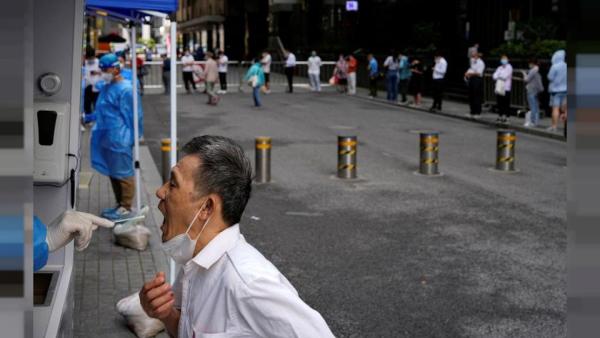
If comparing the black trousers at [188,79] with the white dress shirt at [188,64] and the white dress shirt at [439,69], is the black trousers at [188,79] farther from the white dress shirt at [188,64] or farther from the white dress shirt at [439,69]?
the white dress shirt at [439,69]

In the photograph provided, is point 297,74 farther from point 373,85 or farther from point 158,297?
point 158,297

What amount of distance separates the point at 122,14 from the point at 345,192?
4.68 m

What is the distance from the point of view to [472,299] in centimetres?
714

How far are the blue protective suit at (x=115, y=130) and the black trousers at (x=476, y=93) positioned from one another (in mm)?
16794

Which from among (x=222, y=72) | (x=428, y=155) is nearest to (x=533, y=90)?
(x=428, y=155)

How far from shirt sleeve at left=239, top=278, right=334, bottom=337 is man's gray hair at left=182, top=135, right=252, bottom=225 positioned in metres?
0.33

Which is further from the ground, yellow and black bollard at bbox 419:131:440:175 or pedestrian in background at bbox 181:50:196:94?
pedestrian in background at bbox 181:50:196:94

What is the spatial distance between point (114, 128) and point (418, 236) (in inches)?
152

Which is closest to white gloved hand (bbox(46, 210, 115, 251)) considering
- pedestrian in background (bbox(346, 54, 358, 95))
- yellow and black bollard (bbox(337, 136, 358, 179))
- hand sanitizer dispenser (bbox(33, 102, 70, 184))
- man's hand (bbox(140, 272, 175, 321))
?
man's hand (bbox(140, 272, 175, 321))

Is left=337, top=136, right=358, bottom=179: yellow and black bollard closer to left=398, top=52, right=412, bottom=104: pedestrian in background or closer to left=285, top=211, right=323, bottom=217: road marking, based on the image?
left=285, top=211, right=323, bottom=217: road marking

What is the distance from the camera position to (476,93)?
24547 millimetres

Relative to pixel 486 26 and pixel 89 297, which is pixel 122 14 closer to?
pixel 89 297

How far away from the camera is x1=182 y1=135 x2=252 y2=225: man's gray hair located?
2568mm

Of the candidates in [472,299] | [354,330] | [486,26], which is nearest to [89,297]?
[354,330]
